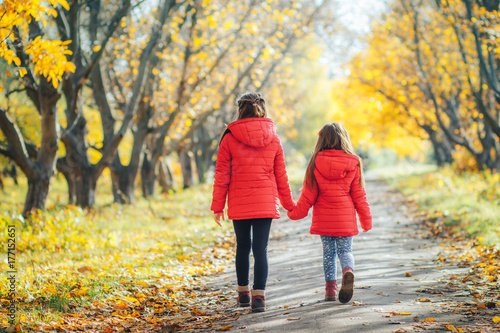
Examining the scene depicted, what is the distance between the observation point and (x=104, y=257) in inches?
297

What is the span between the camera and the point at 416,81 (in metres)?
19.8

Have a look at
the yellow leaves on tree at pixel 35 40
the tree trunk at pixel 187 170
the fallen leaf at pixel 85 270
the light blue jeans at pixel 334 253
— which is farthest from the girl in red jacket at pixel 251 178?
the tree trunk at pixel 187 170

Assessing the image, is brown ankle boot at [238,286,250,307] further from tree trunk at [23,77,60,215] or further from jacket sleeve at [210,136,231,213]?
tree trunk at [23,77,60,215]

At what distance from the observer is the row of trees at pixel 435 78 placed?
11969 mm

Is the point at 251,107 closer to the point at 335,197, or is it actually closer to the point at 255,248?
the point at 335,197

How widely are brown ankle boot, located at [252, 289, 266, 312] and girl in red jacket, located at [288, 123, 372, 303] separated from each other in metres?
0.70

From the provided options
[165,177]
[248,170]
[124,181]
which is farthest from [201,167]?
[248,170]

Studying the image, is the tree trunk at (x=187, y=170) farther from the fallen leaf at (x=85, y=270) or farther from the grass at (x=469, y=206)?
the fallen leaf at (x=85, y=270)

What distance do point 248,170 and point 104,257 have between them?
12.3ft

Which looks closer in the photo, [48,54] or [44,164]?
[48,54]

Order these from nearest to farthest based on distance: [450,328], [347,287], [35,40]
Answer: [450,328], [347,287], [35,40]

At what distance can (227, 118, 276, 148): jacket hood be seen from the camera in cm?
478

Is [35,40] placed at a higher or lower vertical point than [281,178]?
higher

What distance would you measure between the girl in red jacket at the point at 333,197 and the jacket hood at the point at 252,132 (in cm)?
63
